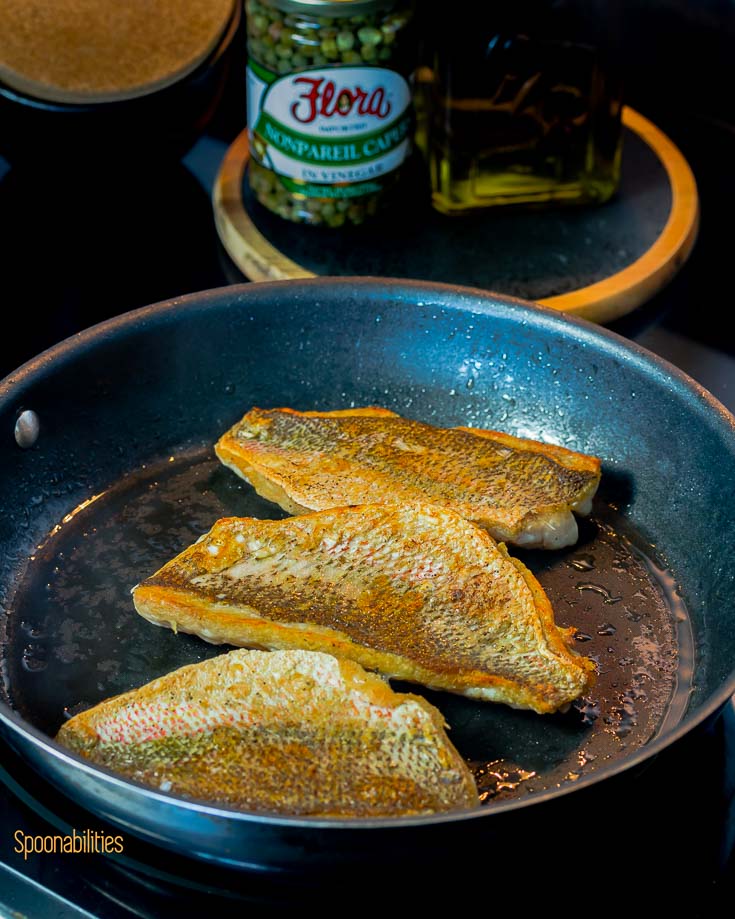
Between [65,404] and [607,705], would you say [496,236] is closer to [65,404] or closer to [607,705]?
[65,404]

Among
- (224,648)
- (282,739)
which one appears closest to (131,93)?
(224,648)

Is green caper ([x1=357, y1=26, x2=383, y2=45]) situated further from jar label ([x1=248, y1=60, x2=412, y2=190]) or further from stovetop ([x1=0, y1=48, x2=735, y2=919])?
stovetop ([x1=0, y1=48, x2=735, y2=919])

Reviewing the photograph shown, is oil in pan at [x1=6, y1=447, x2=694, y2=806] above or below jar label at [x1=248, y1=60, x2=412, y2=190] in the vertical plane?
below

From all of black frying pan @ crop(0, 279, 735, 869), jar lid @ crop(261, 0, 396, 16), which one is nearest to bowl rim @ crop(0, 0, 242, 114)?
jar lid @ crop(261, 0, 396, 16)

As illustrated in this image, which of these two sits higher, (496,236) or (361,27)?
(361,27)

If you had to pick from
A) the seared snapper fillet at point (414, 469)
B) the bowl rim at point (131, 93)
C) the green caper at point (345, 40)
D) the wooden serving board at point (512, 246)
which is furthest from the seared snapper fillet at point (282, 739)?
the bowl rim at point (131, 93)

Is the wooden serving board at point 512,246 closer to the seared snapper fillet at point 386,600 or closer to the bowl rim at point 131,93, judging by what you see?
the bowl rim at point 131,93

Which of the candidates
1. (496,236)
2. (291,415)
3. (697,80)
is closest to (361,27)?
(496,236)
